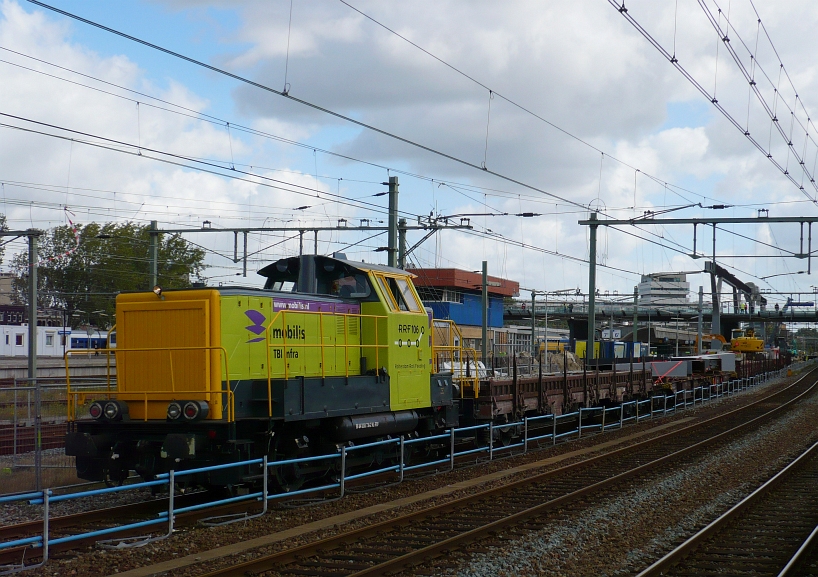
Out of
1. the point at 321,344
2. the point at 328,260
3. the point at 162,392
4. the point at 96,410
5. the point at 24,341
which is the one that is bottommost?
the point at 24,341

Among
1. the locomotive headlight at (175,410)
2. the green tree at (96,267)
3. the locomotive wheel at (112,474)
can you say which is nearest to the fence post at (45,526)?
the locomotive headlight at (175,410)

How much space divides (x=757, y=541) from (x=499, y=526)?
3067mm

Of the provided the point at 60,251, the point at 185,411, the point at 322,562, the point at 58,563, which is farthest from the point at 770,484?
the point at 60,251

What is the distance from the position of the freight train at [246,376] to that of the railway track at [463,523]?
6.81 ft

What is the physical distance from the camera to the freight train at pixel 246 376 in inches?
407

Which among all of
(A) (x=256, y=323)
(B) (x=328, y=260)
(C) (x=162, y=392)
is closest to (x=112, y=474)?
(C) (x=162, y=392)

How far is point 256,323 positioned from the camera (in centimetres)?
1112

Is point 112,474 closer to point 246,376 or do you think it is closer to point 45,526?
point 246,376

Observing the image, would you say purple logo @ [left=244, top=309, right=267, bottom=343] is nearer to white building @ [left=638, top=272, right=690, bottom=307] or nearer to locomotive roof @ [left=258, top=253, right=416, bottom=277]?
locomotive roof @ [left=258, top=253, right=416, bottom=277]

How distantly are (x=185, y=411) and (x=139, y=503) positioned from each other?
1454mm

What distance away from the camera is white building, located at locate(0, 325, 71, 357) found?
2087 inches

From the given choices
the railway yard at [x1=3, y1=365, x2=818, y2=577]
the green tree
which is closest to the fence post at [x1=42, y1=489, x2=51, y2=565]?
the railway yard at [x1=3, y1=365, x2=818, y2=577]

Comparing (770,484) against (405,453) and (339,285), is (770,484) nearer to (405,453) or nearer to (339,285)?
(405,453)

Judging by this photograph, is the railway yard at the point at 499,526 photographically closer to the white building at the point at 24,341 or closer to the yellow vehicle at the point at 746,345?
the white building at the point at 24,341
